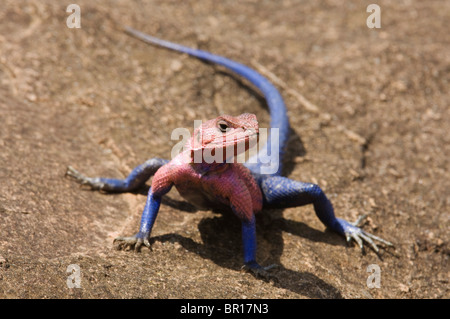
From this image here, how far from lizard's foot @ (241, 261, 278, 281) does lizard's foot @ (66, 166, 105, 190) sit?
161 centimetres

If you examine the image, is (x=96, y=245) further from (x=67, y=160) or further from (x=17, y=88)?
(x=17, y=88)

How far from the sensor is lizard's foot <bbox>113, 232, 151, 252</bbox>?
440 cm

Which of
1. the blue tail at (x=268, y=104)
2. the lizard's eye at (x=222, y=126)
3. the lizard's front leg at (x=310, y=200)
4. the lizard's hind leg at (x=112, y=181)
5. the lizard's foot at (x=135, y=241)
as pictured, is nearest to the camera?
the lizard's eye at (x=222, y=126)

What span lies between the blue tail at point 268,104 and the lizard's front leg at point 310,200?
287 mm

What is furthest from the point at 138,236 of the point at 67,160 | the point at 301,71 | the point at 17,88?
the point at 301,71

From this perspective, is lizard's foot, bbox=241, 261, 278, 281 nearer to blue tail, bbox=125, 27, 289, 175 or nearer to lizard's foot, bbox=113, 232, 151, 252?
lizard's foot, bbox=113, 232, 151, 252

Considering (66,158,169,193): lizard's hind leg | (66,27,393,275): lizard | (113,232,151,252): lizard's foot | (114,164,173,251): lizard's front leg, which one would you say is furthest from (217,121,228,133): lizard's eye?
(66,158,169,193): lizard's hind leg

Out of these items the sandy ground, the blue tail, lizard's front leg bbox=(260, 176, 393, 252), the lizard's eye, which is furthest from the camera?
the blue tail

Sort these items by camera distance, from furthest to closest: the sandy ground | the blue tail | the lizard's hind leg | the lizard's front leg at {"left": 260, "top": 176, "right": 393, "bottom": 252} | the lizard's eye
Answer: the blue tail → the lizard's hind leg → the lizard's front leg at {"left": 260, "top": 176, "right": 393, "bottom": 252} → the sandy ground → the lizard's eye

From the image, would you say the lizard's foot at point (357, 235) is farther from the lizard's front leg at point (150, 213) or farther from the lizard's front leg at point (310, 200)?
the lizard's front leg at point (150, 213)

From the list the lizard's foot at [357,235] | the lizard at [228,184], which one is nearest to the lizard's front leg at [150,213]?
the lizard at [228,184]

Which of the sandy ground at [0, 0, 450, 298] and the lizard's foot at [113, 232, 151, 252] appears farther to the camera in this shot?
the lizard's foot at [113, 232, 151, 252]

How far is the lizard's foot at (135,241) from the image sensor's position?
14.4ft
